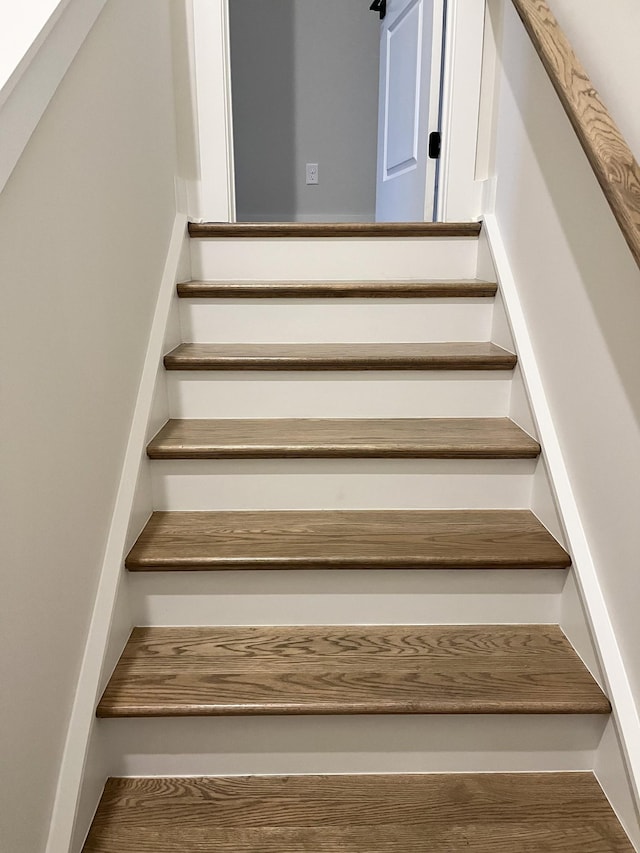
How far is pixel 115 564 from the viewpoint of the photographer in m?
1.27

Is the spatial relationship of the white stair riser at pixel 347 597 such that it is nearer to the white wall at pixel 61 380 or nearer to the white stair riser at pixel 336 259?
the white wall at pixel 61 380

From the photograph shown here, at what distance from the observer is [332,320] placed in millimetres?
1865

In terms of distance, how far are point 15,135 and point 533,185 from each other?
4.13 ft

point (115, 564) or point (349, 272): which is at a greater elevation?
point (349, 272)

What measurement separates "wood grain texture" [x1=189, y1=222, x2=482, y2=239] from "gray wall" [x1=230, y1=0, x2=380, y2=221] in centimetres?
195

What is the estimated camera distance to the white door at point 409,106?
7.34 ft

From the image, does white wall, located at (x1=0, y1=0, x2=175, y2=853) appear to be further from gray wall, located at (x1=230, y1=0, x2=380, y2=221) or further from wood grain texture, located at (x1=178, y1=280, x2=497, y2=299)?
gray wall, located at (x1=230, y1=0, x2=380, y2=221)

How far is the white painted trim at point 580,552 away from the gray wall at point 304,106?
2.32 metres

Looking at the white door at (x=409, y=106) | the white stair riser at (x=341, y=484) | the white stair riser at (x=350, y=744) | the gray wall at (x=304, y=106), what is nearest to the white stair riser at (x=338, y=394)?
the white stair riser at (x=341, y=484)

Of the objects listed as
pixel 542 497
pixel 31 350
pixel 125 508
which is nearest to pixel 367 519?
pixel 542 497

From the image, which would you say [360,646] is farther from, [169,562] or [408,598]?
[169,562]

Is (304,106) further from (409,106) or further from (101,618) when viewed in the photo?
(101,618)

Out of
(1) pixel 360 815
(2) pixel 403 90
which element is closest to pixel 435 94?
(2) pixel 403 90

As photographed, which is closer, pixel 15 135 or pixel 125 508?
pixel 15 135
